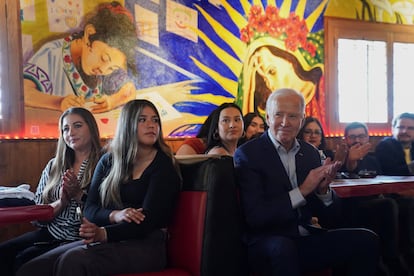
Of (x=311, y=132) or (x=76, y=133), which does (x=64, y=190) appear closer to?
(x=76, y=133)

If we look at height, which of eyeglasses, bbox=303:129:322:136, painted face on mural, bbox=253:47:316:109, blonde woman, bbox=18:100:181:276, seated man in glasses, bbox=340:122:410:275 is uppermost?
painted face on mural, bbox=253:47:316:109

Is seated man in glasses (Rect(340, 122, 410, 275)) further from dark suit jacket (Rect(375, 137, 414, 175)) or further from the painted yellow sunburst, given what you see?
the painted yellow sunburst

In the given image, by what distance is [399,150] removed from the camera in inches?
155

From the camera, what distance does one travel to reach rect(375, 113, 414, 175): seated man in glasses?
12.8ft

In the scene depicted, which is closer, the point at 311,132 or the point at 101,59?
the point at 311,132

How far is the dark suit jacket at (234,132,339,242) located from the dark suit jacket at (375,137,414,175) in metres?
1.89

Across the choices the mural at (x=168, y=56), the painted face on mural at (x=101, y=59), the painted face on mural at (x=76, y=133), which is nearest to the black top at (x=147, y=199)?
the painted face on mural at (x=76, y=133)

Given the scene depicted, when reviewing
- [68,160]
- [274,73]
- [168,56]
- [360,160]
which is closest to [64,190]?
[68,160]

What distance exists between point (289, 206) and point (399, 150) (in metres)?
2.31

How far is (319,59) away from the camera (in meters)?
5.70

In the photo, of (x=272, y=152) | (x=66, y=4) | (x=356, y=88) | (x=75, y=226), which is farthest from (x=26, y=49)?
(x=356, y=88)

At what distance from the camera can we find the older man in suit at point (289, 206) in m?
2.02

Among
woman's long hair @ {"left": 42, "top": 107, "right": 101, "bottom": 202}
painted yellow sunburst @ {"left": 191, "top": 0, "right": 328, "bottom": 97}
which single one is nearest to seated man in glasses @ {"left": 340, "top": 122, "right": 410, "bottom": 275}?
woman's long hair @ {"left": 42, "top": 107, "right": 101, "bottom": 202}

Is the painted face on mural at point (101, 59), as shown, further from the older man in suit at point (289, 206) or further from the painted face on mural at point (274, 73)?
the older man in suit at point (289, 206)
